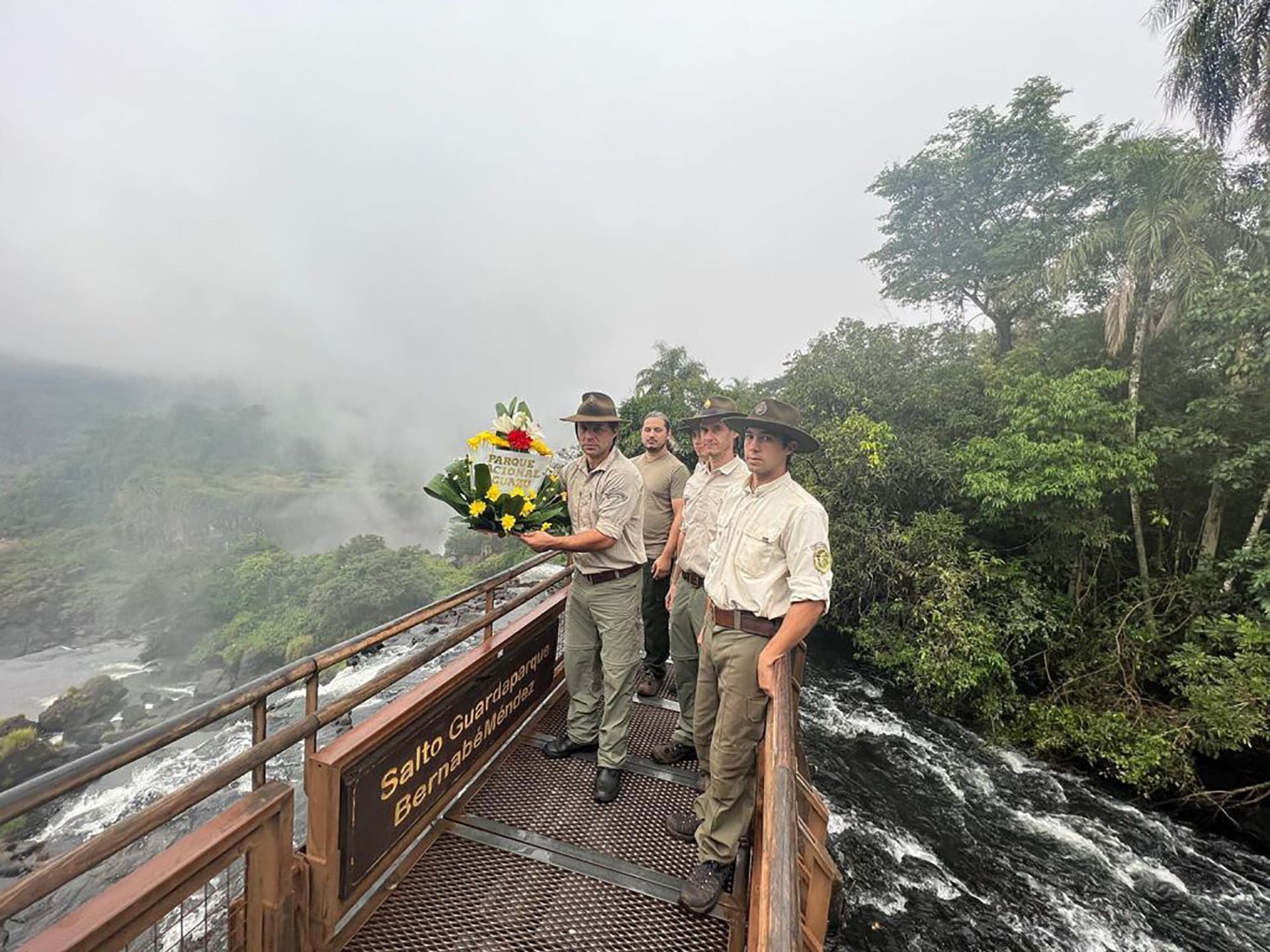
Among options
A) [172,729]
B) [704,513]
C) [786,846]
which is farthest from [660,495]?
[172,729]

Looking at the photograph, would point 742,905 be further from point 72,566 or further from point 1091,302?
point 72,566

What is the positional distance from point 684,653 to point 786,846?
229cm

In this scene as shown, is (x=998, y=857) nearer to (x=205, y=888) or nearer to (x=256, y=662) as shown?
(x=205, y=888)

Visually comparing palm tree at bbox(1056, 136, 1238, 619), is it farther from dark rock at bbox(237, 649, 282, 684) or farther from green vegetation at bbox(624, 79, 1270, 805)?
dark rock at bbox(237, 649, 282, 684)

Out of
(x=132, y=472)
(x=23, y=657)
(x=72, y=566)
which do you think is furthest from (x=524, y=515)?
(x=132, y=472)

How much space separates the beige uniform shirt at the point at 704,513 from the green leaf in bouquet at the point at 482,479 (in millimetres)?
1447

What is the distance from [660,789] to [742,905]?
0.92 meters

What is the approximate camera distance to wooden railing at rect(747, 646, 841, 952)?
1.26 metres

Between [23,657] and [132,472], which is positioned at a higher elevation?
[132,472]

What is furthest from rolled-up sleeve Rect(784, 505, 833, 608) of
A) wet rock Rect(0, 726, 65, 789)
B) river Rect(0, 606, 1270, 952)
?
wet rock Rect(0, 726, 65, 789)

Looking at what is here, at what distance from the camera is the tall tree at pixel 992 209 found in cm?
1653

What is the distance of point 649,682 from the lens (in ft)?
14.7

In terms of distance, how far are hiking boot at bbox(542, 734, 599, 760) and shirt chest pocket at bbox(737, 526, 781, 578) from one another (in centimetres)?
184

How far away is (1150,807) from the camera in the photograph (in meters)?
7.93
